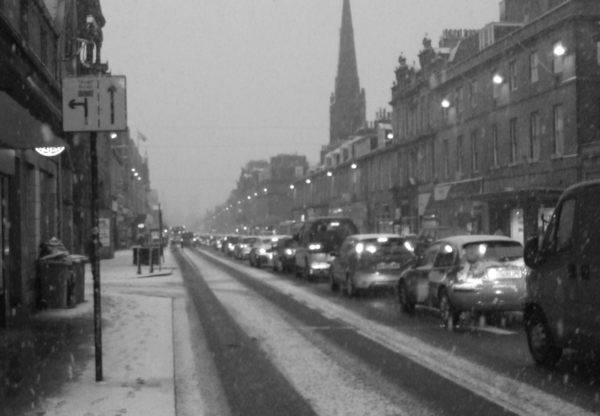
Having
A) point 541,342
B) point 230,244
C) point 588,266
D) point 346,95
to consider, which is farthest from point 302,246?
point 346,95

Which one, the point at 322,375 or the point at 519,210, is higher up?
the point at 519,210

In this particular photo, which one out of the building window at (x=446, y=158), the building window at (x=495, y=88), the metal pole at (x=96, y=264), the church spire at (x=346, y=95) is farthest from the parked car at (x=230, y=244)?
the church spire at (x=346, y=95)

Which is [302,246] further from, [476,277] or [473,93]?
[473,93]

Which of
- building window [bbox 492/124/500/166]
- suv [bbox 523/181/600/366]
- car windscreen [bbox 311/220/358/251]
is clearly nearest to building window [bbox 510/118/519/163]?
building window [bbox 492/124/500/166]

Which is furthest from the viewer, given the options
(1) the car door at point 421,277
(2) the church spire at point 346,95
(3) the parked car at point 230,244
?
(2) the church spire at point 346,95

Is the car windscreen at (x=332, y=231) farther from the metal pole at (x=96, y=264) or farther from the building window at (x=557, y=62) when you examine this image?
the metal pole at (x=96, y=264)

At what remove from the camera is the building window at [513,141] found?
143 ft

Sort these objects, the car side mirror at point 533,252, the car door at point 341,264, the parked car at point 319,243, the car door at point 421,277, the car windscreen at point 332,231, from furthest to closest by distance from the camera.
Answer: the car windscreen at point 332,231, the parked car at point 319,243, the car door at point 341,264, the car door at point 421,277, the car side mirror at point 533,252

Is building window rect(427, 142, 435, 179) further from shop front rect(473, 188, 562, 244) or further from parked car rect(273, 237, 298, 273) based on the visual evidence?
parked car rect(273, 237, 298, 273)

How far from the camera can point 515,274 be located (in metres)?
14.7

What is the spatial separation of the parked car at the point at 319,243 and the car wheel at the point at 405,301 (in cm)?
1144

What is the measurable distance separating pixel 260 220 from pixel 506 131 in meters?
113

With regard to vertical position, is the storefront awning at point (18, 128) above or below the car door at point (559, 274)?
above

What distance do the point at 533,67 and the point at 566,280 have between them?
33446mm
